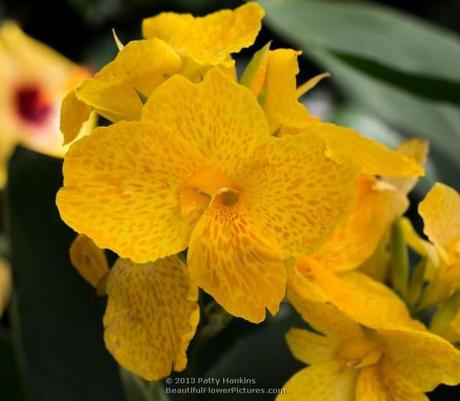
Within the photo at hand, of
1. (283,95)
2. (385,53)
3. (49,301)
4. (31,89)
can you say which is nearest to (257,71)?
(283,95)

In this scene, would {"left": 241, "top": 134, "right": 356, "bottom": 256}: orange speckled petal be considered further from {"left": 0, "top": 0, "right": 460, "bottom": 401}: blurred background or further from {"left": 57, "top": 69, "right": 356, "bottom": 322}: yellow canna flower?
{"left": 0, "top": 0, "right": 460, "bottom": 401}: blurred background

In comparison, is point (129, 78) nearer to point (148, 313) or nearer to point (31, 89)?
point (148, 313)

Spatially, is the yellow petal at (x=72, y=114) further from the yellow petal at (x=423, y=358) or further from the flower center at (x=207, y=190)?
the yellow petal at (x=423, y=358)

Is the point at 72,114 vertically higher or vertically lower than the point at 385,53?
higher

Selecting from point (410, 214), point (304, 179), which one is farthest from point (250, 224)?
point (410, 214)

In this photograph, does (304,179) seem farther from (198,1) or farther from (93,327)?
(198,1)

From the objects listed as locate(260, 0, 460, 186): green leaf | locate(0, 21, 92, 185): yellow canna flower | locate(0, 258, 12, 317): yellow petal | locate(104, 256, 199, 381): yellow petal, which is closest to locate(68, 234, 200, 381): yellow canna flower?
locate(104, 256, 199, 381): yellow petal
